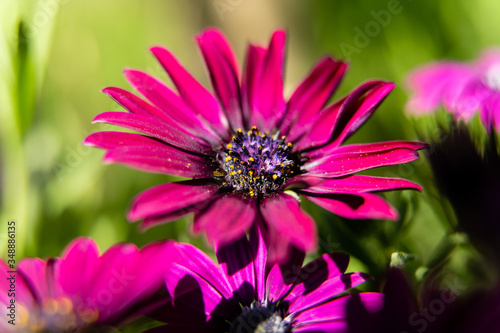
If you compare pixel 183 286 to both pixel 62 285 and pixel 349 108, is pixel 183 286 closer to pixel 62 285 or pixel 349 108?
pixel 62 285

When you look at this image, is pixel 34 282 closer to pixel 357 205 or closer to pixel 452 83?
pixel 357 205

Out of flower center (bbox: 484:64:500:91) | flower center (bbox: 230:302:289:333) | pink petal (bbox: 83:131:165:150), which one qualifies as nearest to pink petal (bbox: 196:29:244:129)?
pink petal (bbox: 83:131:165:150)

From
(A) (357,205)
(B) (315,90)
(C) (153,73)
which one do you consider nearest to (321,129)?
(B) (315,90)

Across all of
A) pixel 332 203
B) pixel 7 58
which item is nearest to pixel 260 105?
pixel 332 203

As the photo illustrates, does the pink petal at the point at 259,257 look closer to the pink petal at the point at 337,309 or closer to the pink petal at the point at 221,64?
the pink petal at the point at 337,309

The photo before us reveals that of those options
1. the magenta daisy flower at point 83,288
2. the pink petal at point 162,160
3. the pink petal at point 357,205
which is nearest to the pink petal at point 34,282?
the magenta daisy flower at point 83,288
